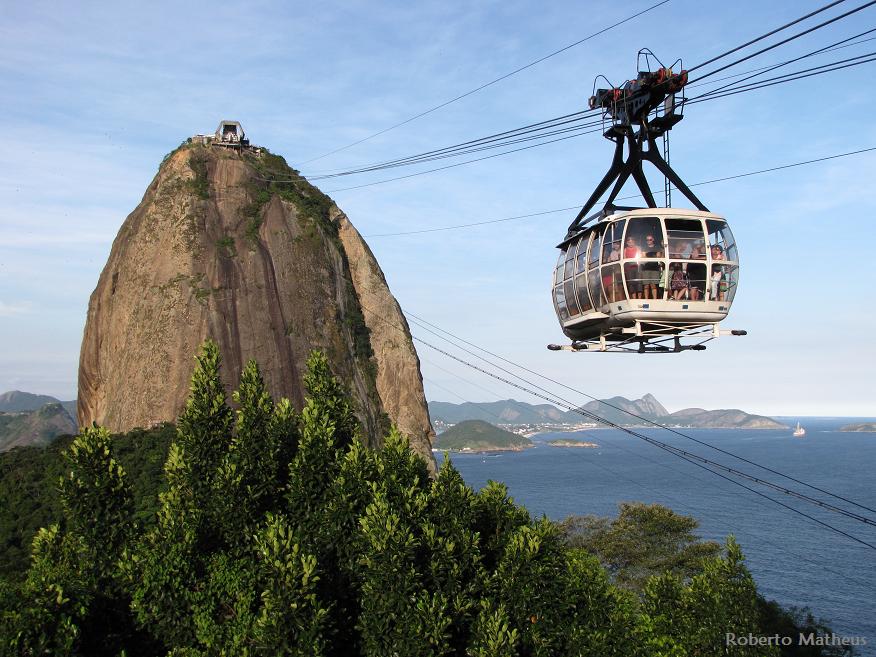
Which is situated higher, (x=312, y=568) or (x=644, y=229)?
(x=644, y=229)

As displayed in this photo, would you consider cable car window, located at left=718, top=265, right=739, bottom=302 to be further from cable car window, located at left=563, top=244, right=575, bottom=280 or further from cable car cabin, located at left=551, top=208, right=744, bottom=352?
cable car window, located at left=563, top=244, right=575, bottom=280

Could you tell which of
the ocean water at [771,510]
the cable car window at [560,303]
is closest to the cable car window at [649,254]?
the cable car window at [560,303]

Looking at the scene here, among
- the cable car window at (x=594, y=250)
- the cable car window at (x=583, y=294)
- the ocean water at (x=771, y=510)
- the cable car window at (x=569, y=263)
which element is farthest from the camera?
the ocean water at (x=771, y=510)

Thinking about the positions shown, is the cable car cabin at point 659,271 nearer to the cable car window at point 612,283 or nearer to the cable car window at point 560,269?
the cable car window at point 612,283

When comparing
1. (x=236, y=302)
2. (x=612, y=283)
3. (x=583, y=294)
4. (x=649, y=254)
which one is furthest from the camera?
(x=236, y=302)

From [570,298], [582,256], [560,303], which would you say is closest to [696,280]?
[582,256]

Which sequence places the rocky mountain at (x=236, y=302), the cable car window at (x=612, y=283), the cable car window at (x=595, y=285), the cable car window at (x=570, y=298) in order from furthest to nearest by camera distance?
the rocky mountain at (x=236, y=302)
the cable car window at (x=570, y=298)
the cable car window at (x=595, y=285)
the cable car window at (x=612, y=283)

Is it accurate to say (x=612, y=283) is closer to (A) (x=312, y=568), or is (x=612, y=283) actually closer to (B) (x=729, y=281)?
(B) (x=729, y=281)

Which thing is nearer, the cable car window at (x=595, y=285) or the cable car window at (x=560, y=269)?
the cable car window at (x=595, y=285)
